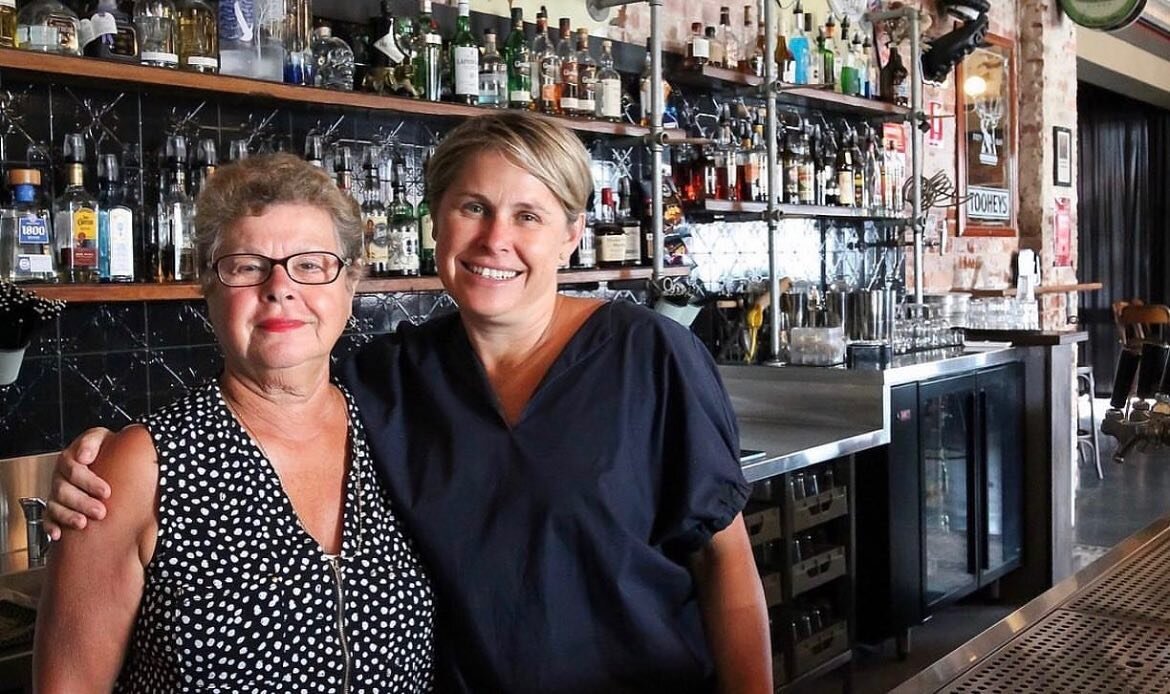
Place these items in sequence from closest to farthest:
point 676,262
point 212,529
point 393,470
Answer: point 212,529, point 393,470, point 676,262

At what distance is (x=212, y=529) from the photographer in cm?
140

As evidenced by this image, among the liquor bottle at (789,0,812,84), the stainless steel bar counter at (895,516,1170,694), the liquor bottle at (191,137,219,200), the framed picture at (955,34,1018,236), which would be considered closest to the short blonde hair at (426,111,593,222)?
the stainless steel bar counter at (895,516,1170,694)

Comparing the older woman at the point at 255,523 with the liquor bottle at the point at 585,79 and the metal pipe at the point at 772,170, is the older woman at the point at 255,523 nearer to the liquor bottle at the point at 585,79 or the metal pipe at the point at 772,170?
the liquor bottle at the point at 585,79

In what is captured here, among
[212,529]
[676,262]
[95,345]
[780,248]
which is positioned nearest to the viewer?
[212,529]

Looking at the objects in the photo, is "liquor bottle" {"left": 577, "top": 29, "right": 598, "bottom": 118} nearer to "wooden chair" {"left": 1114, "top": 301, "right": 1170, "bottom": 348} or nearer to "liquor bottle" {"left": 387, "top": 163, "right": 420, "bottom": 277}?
"liquor bottle" {"left": 387, "top": 163, "right": 420, "bottom": 277}

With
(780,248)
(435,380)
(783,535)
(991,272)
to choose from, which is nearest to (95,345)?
(435,380)

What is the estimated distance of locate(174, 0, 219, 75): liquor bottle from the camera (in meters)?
2.72

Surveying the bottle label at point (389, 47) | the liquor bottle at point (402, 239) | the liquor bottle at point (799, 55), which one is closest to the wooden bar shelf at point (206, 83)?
the bottle label at point (389, 47)

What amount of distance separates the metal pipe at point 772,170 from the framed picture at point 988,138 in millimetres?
2148

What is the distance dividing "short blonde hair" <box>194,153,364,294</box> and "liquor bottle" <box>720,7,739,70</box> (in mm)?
3148

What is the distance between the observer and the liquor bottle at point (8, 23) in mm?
2474

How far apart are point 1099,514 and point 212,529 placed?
610cm

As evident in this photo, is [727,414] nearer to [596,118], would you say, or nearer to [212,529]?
[212,529]

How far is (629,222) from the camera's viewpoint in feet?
13.0
